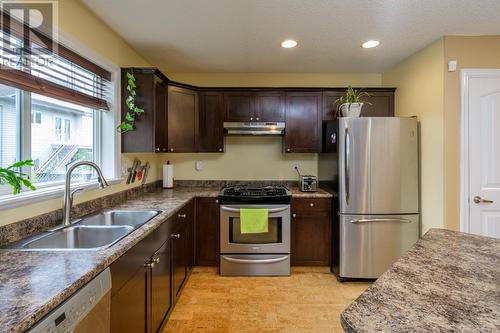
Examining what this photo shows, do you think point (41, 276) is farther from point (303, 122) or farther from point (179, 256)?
point (303, 122)

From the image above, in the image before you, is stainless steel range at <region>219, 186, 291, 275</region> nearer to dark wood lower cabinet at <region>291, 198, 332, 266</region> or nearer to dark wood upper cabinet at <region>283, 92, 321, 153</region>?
dark wood lower cabinet at <region>291, 198, 332, 266</region>

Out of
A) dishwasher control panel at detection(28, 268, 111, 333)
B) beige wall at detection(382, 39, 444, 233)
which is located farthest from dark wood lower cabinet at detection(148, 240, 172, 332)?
beige wall at detection(382, 39, 444, 233)

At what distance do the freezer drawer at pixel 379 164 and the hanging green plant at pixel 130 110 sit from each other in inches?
79.8

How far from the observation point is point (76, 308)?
92 cm

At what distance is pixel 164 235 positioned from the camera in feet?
6.36

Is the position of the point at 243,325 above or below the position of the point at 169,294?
below

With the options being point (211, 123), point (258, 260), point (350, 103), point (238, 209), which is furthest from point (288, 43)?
point (258, 260)

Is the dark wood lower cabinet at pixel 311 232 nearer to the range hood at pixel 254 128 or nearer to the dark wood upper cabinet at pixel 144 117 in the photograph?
the range hood at pixel 254 128

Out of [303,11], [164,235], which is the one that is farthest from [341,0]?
[164,235]

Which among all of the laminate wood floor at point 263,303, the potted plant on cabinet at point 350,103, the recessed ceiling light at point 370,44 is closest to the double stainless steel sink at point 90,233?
the laminate wood floor at point 263,303

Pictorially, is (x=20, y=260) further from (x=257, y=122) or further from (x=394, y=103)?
(x=394, y=103)

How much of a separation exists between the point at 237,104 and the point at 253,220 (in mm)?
1442

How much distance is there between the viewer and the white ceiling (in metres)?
1.96

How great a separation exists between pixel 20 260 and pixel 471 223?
329cm
